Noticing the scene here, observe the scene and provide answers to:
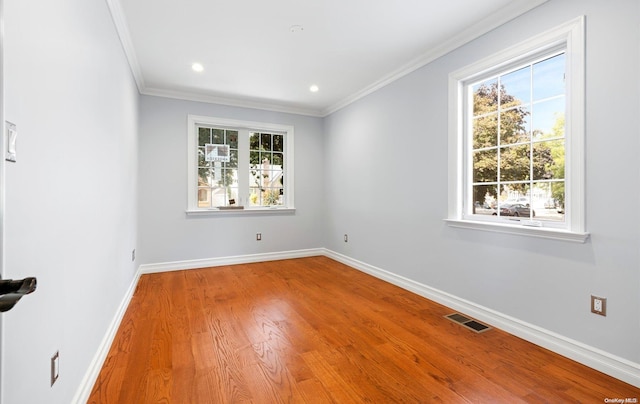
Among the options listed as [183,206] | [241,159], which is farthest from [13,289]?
[241,159]

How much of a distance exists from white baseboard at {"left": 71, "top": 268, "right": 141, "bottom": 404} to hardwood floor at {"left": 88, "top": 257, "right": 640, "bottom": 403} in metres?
0.04

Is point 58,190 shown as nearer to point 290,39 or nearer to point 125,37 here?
point 125,37

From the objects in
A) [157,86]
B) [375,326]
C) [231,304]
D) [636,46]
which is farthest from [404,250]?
[157,86]

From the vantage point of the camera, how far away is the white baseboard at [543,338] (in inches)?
71.5

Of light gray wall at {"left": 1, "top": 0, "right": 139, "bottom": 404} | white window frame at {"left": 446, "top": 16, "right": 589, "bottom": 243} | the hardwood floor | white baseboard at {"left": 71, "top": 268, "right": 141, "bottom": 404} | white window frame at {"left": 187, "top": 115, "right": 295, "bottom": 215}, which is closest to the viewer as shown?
light gray wall at {"left": 1, "top": 0, "right": 139, "bottom": 404}

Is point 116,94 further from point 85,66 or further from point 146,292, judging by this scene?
point 146,292

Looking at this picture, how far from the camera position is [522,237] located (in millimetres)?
2348

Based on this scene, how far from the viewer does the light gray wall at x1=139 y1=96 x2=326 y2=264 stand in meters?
4.16

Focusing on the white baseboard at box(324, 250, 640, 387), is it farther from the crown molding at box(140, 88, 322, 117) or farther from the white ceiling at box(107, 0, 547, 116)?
the crown molding at box(140, 88, 322, 117)

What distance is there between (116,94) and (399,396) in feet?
9.63

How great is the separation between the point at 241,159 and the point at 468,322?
12.2ft

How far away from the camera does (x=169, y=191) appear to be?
4289mm

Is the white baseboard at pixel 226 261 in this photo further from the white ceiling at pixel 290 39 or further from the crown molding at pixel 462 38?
the crown molding at pixel 462 38

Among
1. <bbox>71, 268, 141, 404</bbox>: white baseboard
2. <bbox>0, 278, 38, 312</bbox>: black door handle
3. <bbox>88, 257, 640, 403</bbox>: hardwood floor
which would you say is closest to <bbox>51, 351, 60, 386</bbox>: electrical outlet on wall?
<bbox>71, 268, 141, 404</bbox>: white baseboard
